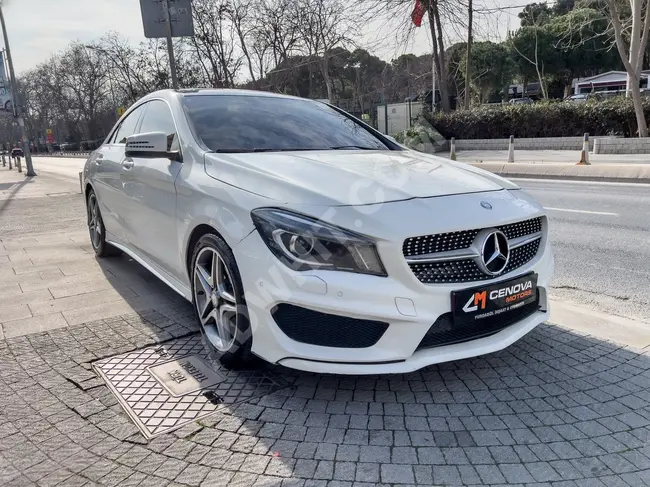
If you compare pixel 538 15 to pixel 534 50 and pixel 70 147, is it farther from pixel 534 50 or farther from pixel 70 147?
pixel 70 147

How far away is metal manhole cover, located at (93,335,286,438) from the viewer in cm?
266

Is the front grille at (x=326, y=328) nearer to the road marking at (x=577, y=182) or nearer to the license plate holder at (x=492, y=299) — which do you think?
the license plate holder at (x=492, y=299)

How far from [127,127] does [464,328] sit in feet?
12.3

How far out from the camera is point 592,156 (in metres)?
17.0

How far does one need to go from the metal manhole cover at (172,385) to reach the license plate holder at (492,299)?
3.53 feet

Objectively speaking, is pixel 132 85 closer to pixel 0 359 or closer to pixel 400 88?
pixel 400 88

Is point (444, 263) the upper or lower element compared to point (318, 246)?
lower

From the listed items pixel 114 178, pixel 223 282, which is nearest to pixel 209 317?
pixel 223 282

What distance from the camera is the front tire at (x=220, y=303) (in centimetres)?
278

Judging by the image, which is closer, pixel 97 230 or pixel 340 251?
pixel 340 251

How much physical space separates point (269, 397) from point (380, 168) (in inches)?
57.4

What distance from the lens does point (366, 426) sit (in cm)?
248

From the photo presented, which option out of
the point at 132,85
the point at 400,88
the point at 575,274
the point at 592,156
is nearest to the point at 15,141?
the point at 132,85

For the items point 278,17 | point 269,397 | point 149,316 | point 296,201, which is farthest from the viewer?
point 278,17
